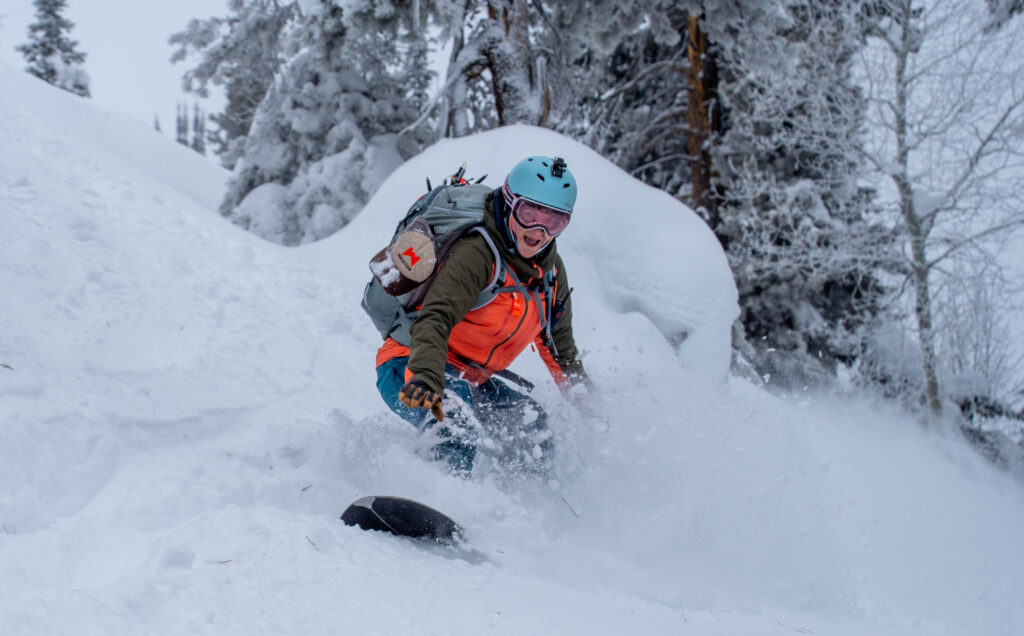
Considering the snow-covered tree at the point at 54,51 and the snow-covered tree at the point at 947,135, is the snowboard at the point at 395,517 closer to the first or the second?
the snow-covered tree at the point at 947,135

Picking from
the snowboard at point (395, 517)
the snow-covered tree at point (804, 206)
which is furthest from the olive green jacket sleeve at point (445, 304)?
the snow-covered tree at point (804, 206)

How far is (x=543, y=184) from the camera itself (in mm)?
3256

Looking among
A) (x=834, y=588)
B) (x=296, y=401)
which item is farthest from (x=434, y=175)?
(x=834, y=588)

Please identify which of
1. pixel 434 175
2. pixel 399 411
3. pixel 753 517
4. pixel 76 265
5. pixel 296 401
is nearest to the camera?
pixel 399 411

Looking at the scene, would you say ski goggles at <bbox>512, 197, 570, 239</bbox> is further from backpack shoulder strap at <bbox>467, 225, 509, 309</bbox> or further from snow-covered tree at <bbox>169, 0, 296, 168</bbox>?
snow-covered tree at <bbox>169, 0, 296, 168</bbox>

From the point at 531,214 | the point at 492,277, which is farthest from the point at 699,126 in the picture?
the point at 492,277

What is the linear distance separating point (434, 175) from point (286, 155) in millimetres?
4710

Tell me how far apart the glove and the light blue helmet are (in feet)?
3.45

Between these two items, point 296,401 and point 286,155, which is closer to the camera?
point 296,401

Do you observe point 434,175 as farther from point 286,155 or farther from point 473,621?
point 473,621

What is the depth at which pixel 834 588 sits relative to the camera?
3619 millimetres

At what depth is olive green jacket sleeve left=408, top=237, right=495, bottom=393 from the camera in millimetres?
2908

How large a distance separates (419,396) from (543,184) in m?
1.24

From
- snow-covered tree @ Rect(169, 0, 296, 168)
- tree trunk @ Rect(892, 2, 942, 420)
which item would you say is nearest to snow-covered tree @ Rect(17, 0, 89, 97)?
snow-covered tree @ Rect(169, 0, 296, 168)
